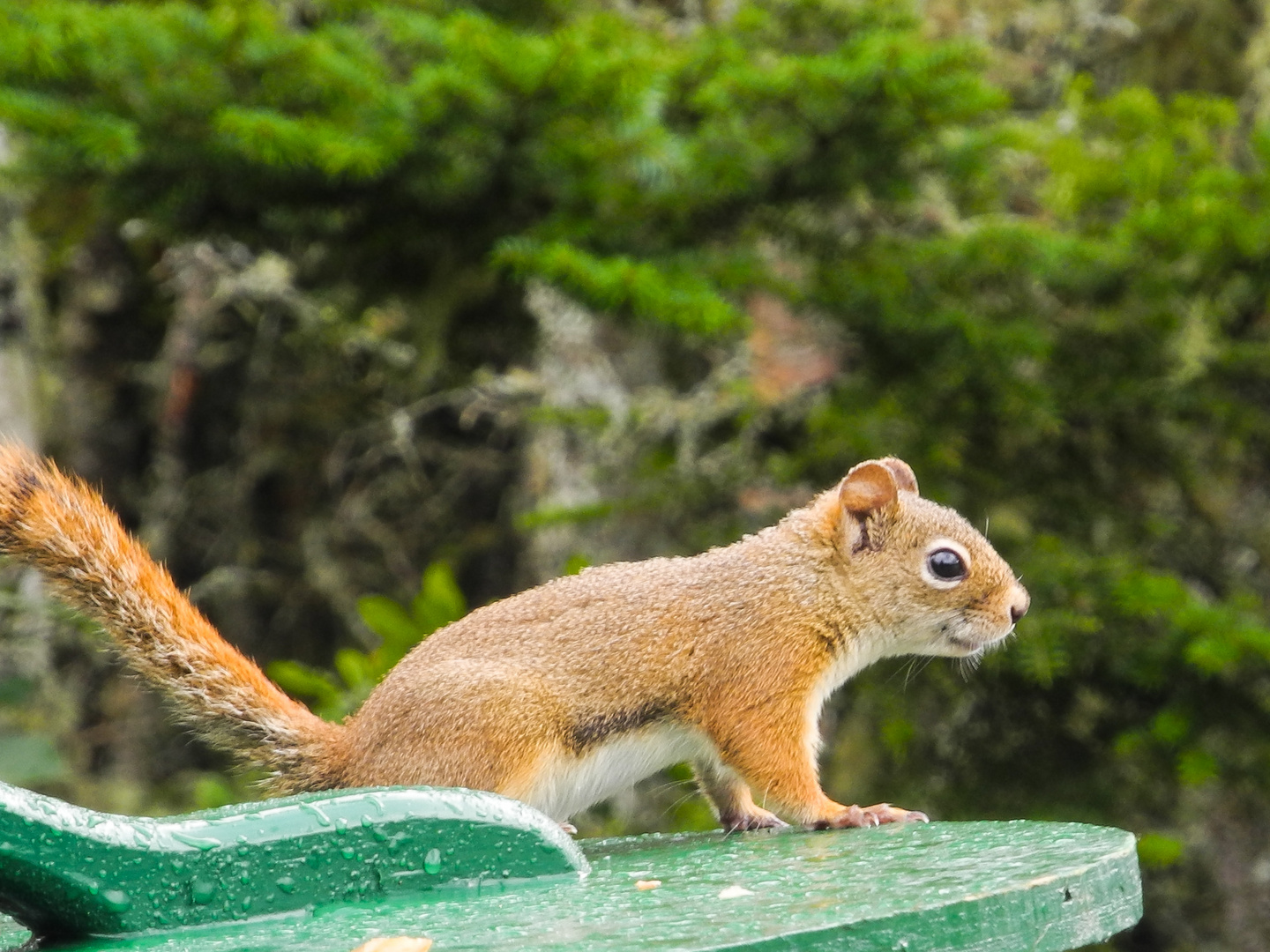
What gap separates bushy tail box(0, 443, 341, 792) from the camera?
2375mm

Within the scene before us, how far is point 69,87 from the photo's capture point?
3.86 m

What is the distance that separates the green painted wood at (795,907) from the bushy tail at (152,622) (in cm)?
69

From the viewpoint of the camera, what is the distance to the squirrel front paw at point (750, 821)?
2833 millimetres

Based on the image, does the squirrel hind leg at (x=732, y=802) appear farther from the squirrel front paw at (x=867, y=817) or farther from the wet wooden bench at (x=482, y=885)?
the wet wooden bench at (x=482, y=885)

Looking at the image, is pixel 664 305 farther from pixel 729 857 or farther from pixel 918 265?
pixel 729 857

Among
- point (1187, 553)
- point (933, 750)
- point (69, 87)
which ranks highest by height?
point (69, 87)

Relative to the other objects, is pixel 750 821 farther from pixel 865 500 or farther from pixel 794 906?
pixel 794 906

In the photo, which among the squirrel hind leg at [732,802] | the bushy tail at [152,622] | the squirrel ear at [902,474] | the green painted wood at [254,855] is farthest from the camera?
the squirrel ear at [902,474]

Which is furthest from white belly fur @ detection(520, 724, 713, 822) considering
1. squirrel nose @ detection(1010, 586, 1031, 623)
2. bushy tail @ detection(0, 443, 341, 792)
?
squirrel nose @ detection(1010, 586, 1031, 623)

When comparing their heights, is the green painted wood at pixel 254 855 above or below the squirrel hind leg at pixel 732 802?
above

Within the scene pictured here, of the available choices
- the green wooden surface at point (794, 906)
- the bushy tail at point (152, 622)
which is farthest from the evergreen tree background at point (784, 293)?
the green wooden surface at point (794, 906)

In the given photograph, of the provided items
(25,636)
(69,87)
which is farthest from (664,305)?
(25,636)

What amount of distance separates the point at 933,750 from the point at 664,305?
2017mm

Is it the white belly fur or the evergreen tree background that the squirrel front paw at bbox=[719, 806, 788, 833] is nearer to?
the white belly fur
